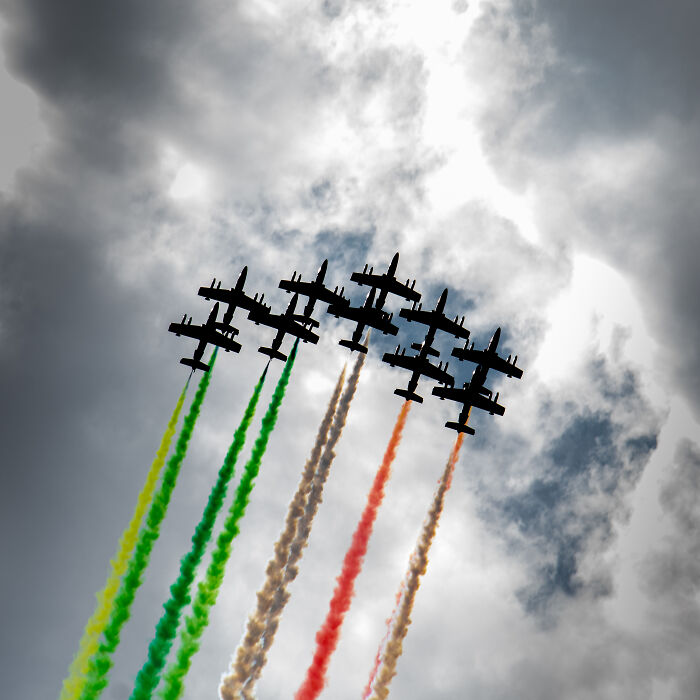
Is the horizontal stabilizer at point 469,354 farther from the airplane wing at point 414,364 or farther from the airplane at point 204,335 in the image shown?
the airplane at point 204,335

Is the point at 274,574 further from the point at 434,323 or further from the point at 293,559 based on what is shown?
the point at 434,323

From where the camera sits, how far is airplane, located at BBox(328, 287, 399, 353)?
212 feet

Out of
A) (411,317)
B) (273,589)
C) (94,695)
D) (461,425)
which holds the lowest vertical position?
(94,695)

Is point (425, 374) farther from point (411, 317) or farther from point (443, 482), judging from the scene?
point (443, 482)

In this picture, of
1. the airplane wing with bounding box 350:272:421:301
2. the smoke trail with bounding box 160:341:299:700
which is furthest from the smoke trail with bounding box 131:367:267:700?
the airplane wing with bounding box 350:272:421:301

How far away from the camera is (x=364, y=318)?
6462 centimetres

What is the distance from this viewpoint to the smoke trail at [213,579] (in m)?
60.5

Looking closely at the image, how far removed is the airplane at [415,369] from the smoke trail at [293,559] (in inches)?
160

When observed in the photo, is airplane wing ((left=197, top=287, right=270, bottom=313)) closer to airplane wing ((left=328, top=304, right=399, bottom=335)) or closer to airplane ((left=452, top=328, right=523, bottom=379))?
airplane wing ((left=328, top=304, right=399, bottom=335))

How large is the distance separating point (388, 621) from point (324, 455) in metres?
16.3

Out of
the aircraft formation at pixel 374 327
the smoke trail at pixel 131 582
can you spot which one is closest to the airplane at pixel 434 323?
the aircraft formation at pixel 374 327

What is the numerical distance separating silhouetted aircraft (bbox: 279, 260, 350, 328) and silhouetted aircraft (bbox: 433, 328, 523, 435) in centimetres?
1255

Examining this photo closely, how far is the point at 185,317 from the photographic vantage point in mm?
67812

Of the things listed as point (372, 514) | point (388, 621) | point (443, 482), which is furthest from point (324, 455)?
point (388, 621)
